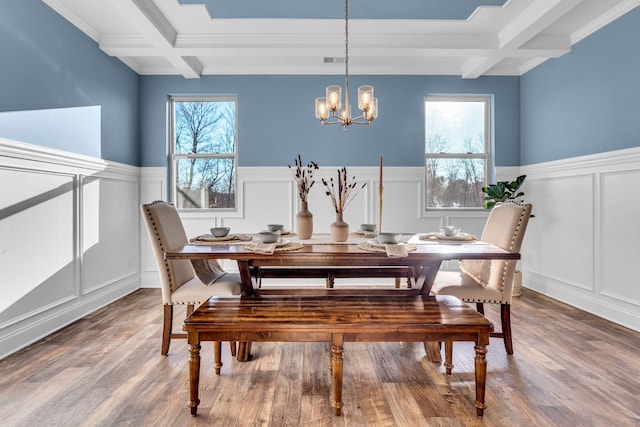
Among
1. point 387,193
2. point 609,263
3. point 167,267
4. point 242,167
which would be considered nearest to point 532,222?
point 609,263

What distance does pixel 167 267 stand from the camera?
7.39 feet

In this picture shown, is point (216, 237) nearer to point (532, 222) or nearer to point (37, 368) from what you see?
point (37, 368)

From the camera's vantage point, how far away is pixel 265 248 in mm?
A: 1825

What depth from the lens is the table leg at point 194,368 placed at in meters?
1.59

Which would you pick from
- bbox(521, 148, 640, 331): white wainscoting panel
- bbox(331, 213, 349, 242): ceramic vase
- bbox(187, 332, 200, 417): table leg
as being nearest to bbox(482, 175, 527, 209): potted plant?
bbox(521, 148, 640, 331): white wainscoting panel

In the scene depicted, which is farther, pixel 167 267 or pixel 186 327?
pixel 167 267

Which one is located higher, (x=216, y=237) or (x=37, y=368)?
(x=216, y=237)

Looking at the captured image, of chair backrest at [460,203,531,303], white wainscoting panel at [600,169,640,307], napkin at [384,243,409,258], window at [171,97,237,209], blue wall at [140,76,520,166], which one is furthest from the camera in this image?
window at [171,97,237,209]

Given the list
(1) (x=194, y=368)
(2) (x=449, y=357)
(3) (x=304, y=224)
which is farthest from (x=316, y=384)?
(3) (x=304, y=224)

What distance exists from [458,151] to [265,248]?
335 centimetres

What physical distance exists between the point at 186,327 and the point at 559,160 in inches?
150

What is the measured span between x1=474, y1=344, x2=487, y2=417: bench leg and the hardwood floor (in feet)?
0.20

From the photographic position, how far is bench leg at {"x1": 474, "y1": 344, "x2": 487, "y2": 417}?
159 centimetres

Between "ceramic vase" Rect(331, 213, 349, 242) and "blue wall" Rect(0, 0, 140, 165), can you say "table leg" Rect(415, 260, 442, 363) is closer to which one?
"ceramic vase" Rect(331, 213, 349, 242)
